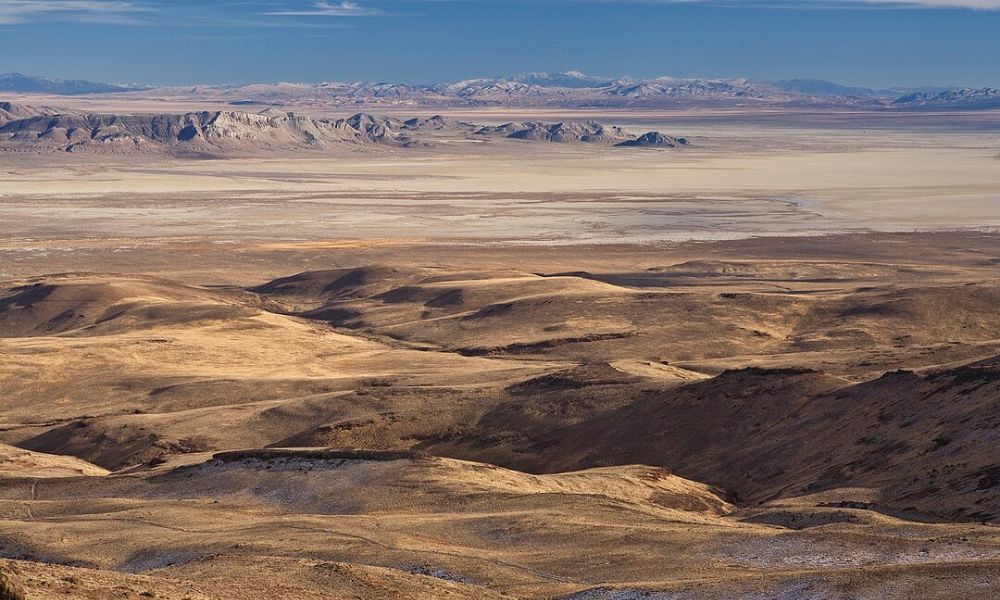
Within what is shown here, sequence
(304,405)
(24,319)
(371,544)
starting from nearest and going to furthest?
(371,544) → (304,405) → (24,319)

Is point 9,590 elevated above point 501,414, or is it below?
above

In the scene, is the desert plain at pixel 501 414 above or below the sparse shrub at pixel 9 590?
below

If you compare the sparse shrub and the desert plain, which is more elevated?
the sparse shrub

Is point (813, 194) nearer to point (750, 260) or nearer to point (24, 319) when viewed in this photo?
point (750, 260)

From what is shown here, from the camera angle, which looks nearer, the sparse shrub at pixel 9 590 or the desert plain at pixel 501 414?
the sparse shrub at pixel 9 590

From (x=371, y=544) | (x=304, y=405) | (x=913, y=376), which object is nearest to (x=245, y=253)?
(x=304, y=405)

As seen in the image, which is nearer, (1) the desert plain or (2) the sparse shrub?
(2) the sparse shrub

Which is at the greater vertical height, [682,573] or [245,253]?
[682,573]

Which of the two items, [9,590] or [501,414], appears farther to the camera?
[501,414]
